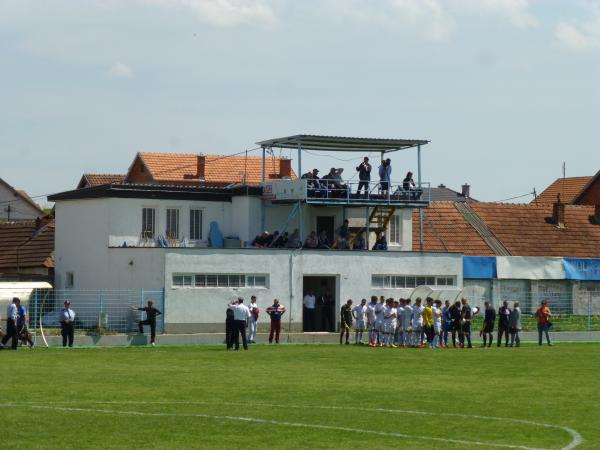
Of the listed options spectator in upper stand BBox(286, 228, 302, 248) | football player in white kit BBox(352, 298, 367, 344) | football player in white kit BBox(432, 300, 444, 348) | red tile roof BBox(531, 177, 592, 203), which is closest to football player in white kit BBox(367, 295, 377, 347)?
football player in white kit BBox(352, 298, 367, 344)

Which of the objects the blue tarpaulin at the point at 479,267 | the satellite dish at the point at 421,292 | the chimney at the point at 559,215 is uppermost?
the chimney at the point at 559,215

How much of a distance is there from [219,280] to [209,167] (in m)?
32.4

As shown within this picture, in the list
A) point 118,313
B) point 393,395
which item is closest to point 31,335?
point 118,313

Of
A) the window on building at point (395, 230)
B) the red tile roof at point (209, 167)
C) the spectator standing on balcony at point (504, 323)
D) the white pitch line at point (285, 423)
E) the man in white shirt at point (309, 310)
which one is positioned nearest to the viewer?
the white pitch line at point (285, 423)

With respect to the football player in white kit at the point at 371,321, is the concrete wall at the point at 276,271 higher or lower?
higher

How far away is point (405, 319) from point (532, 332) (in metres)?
10.6

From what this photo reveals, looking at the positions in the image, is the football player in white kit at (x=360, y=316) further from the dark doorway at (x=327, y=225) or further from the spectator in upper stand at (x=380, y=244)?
the dark doorway at (x=327, y=225)

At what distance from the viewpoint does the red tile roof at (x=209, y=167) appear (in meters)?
81.1

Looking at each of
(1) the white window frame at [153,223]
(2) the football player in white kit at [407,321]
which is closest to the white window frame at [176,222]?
(1) the white window frame at [153,223]

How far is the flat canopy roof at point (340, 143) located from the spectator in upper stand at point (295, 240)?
12.4 feet

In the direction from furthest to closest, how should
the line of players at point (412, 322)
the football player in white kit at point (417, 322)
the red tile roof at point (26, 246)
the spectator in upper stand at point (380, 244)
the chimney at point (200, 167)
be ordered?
the chimney at point (200, 167) → the red tile roof at point (26, 246) → the spectator in upper stand at point (380, 244) → the football player in white kit at point (417, 322) → the line of players at point (412, 322)

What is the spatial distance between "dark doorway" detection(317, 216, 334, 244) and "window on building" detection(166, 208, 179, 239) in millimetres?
6570

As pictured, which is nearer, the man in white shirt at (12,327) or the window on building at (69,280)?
the man in white shirt at (12,327)

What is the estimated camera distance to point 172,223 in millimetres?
54562
